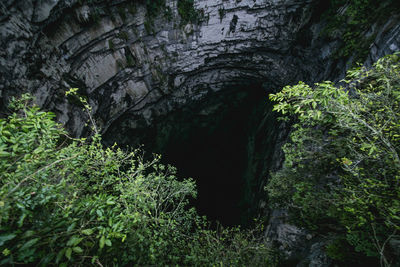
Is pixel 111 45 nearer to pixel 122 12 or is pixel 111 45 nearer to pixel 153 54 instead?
pixel 122 12

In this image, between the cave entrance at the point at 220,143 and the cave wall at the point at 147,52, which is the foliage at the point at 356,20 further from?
the cave entrance at the point at 220,143

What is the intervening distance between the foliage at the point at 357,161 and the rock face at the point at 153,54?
1721 mm

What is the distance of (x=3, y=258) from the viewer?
1203 mm

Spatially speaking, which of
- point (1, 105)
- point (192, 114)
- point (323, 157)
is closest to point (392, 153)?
point (323, 157)

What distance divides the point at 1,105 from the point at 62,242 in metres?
4.93

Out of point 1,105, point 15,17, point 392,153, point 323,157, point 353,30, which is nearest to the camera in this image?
point 392,153

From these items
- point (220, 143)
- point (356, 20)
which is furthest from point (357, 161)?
point (220, 143)

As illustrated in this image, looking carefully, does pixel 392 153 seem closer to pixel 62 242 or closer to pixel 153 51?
pixel 62 242

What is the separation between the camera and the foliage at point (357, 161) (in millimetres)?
2090

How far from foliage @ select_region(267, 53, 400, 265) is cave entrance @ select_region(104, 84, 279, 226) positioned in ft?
18.4

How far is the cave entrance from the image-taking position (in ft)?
33.3

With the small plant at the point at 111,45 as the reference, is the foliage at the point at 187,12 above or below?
above

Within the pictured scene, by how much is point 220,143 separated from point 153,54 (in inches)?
327

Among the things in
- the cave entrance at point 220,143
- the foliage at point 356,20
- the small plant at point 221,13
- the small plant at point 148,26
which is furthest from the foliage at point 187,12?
the foliage at point 356,20
